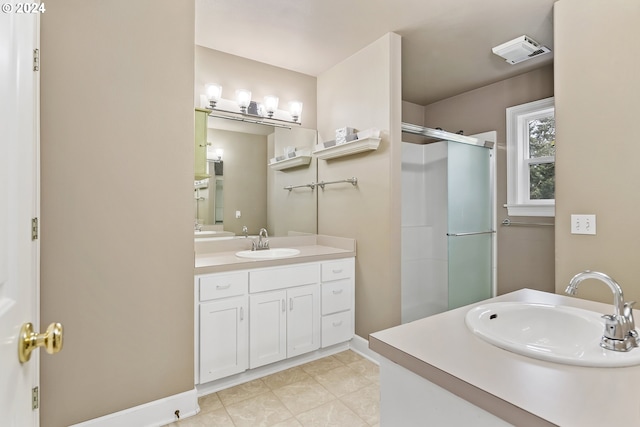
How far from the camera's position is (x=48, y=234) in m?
1.58

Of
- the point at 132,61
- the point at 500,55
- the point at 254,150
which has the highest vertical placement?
the point at 500,55

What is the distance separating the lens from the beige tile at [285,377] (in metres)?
2.25

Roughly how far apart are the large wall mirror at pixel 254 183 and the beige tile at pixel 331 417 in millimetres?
1551

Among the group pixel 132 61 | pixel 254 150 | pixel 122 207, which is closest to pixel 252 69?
pixel 254 150

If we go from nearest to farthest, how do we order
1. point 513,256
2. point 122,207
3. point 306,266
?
1. point 122,207
2. point 306,266
3. point 513,256

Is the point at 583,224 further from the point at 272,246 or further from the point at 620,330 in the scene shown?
the point at 272,246

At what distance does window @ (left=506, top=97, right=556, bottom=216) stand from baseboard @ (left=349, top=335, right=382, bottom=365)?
77.3 inches

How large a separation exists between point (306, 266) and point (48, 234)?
1559 millimetres

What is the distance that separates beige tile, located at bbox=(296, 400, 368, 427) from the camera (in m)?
1.83

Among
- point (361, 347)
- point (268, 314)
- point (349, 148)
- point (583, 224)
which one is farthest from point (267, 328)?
point (583, 224)

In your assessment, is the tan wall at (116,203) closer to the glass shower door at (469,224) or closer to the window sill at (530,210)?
the glass shower door at (469,224)

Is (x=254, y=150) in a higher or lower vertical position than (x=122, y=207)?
higher

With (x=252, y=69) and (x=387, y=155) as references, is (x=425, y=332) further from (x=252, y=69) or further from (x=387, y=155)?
(x=252, y=69)

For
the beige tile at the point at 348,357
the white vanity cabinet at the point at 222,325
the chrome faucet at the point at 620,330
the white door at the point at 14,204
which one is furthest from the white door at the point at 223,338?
the chrome faucet at the point at 620,330
